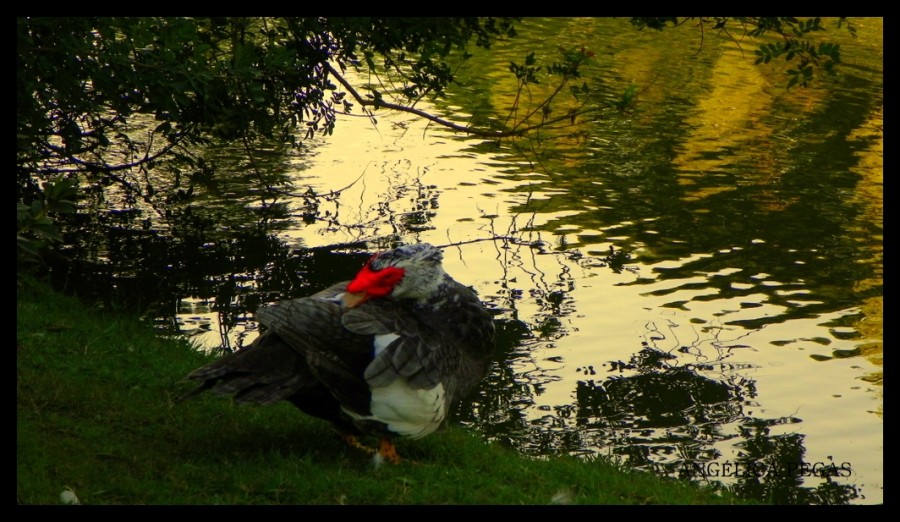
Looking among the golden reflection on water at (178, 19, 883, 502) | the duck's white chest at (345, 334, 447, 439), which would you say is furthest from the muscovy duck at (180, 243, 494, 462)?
the golden reflection on water at (178, 19, 883, 502)

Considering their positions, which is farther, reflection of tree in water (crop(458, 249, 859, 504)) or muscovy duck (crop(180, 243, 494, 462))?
reflection of tree in water (crop(458, 249, 859, 504))

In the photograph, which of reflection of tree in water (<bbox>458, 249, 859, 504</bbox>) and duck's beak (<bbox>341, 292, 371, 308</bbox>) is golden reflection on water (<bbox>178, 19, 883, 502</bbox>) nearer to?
reflection of tree in water (<bbox>458, 249, 859, 504</bbox>)

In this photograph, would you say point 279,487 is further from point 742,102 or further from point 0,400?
point 742,102

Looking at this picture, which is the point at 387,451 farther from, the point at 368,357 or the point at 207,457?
the point at 207,457

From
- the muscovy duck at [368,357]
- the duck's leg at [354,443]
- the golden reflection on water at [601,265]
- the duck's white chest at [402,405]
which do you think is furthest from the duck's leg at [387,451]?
the golden reflection on water at [601,265]

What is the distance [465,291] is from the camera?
745cm

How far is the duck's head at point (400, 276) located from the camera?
277 inches

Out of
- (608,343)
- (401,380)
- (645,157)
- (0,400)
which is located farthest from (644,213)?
(0,400)

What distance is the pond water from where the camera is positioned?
9.47 metres

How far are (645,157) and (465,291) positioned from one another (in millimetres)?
10270

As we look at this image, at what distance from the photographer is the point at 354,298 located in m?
6.99

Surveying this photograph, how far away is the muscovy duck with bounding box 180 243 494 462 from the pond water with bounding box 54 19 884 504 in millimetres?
2133

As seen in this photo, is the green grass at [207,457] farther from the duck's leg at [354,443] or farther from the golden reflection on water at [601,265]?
the golden reflection on water at [601,265]

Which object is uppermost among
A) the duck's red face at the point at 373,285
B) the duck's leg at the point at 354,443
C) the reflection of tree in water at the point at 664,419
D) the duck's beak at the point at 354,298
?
the duck's red face at the point at 373,285
